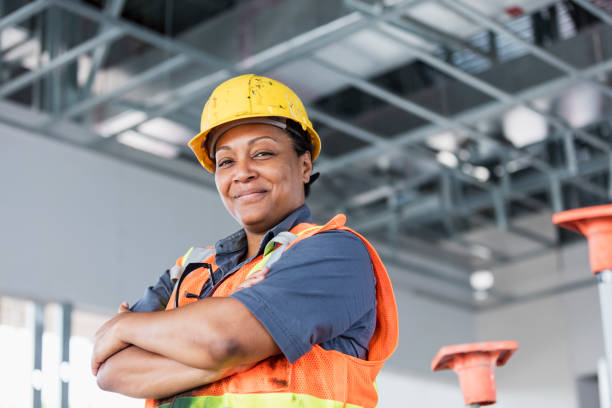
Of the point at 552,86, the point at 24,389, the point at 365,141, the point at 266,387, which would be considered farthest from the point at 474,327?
the point at 266,387

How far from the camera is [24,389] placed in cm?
711

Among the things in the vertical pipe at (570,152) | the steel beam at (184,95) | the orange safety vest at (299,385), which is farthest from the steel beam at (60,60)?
the orange safety vest at (299,385)

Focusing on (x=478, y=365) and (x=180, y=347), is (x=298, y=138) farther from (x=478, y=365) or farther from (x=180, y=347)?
(x=478, y=365)

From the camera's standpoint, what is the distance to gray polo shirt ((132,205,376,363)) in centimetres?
161

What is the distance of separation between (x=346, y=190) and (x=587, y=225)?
25.9 feet

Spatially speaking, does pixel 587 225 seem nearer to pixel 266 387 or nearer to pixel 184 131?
pixel 266 387

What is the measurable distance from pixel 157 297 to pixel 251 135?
1.48 ft

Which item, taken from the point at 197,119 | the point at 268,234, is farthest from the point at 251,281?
the point at 197,119

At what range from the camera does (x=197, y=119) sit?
8.41m

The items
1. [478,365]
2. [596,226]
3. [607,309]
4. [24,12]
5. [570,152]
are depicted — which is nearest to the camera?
[607,309]

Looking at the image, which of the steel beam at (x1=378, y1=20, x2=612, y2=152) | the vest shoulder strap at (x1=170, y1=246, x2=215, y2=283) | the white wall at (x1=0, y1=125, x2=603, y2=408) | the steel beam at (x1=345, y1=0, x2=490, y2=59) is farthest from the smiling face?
the white wall at (x1=0, y1=125, x2=603, y2=408)

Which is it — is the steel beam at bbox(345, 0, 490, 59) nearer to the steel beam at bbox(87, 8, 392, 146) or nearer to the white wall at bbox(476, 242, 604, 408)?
the steel beam at bbox(87, 8, 392, 146)

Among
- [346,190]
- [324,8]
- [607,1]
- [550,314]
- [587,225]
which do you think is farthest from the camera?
[550,314]

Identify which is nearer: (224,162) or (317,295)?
(317,295)
